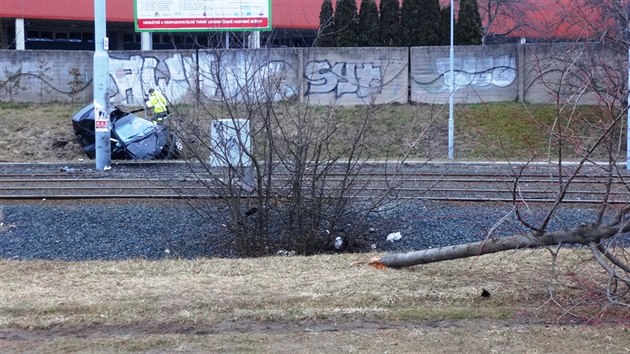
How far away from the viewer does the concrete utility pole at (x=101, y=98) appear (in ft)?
64.0

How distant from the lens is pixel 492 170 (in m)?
18.4

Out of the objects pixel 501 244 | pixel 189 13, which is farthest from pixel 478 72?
pixel 501 244

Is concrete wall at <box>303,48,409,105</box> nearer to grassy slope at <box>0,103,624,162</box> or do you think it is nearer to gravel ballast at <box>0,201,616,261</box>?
grassy slope at <box>0,103,624,162</box>

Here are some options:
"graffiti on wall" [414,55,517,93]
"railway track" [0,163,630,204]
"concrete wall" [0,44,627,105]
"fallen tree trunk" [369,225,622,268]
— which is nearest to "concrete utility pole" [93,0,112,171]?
"railway track" [0,163,630,204]

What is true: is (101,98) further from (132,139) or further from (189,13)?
(189,13)

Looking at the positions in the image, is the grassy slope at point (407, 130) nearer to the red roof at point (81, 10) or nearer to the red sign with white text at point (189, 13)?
the red sign with white text at point (189, 13)

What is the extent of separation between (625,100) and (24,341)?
5.30 m

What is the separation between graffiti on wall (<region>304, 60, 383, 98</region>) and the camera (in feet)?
97.0

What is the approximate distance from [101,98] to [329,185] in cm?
1060

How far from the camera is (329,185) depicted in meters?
10.8

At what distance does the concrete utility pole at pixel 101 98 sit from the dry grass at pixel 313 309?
1143 centimetres

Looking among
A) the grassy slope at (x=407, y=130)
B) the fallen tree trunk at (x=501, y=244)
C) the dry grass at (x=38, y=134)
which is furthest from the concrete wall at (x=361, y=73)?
the fallen tree trunk at (x=501, y=244)

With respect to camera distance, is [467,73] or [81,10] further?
[81,10]

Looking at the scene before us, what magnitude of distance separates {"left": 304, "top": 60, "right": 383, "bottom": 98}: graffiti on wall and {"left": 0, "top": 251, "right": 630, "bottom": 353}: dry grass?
2158cm
